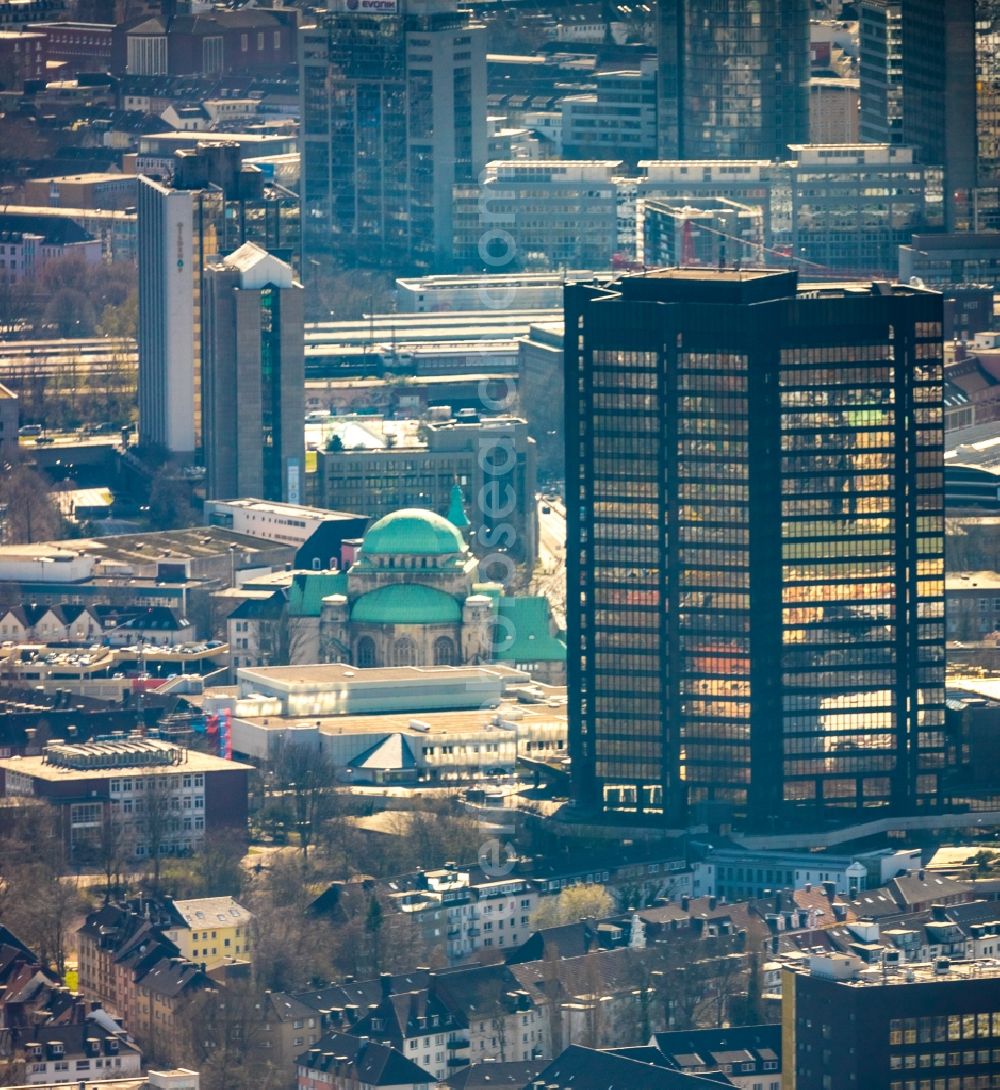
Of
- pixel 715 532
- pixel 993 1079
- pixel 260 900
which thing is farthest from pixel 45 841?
pixel 993 1079

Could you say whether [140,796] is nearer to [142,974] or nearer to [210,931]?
[210,931]

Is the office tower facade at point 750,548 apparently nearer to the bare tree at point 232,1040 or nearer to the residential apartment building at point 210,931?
the residential apartment building at point 210,931

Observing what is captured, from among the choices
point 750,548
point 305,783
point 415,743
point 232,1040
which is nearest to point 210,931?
point 232,1040

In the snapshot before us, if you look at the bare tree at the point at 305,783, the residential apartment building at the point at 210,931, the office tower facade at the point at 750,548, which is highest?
the office tower facade at the point at 750,548

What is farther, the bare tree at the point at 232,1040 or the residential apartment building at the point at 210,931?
the residential apartment building at the point at 210,931

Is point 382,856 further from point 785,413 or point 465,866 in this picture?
point 785,413

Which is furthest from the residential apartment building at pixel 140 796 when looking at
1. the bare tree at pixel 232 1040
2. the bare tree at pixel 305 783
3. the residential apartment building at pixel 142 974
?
the bare tree at pixel 232 1040

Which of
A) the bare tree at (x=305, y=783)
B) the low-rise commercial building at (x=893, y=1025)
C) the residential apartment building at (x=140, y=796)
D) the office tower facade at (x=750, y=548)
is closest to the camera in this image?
the low-rise commercial building at (x=893, y=1025)

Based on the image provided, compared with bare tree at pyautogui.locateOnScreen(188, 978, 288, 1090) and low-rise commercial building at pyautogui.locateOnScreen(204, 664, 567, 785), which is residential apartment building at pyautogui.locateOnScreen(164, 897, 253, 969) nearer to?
bare tree at pyautogui.locateOnScreen(188, 978, 288, 1090)

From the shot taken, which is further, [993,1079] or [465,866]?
[465,866]
